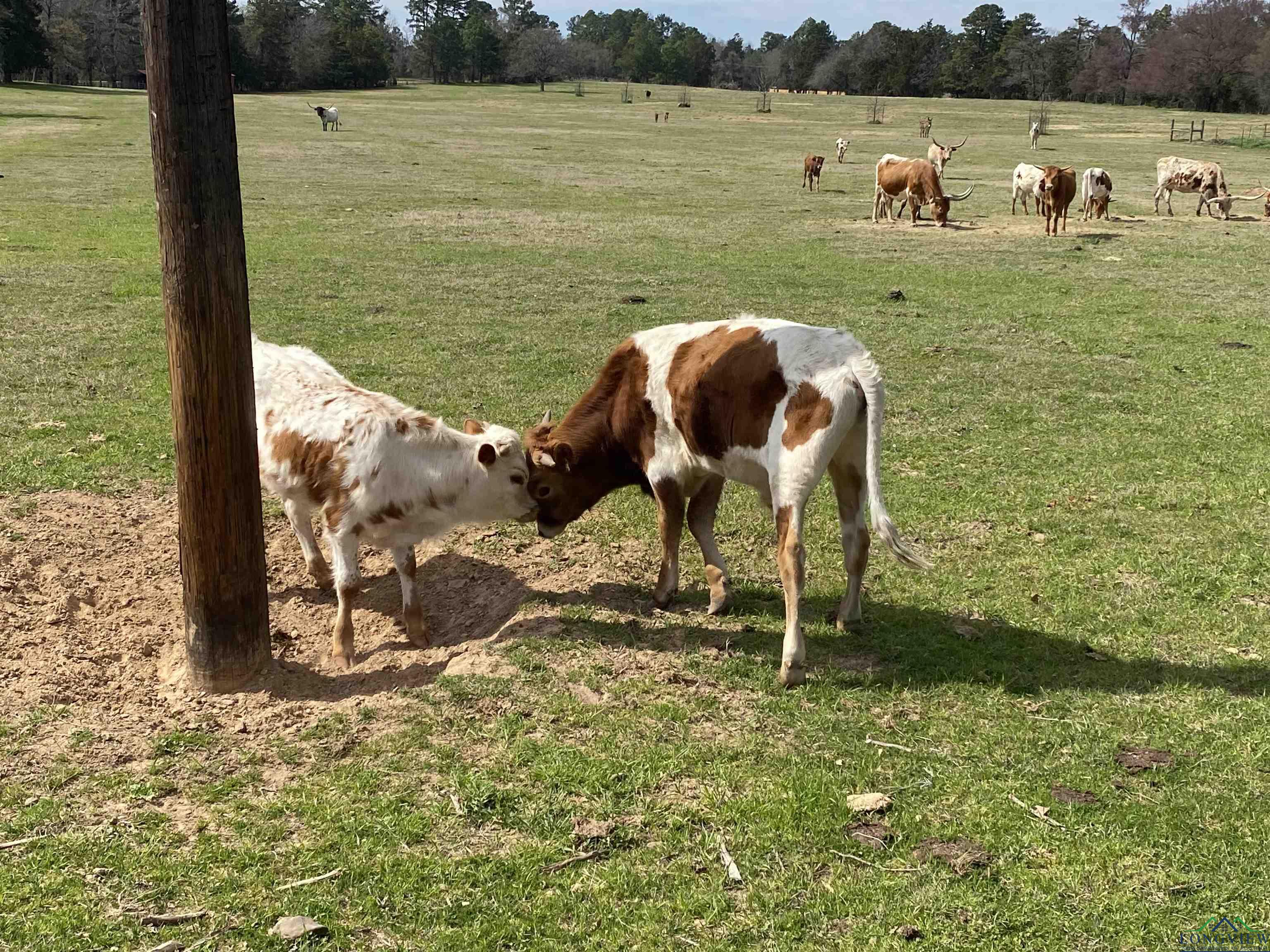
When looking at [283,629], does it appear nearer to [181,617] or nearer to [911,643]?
[181,617]

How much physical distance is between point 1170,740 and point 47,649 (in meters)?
5.82

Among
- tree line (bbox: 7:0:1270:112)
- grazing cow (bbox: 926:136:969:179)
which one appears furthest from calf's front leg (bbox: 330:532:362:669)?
tree line (bbox: 7:0:1270:112)

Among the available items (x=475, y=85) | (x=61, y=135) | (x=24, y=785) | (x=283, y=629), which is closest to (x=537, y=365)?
(x=283, y=629)

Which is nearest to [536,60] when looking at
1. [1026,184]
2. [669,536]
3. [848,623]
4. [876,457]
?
[1026,184]

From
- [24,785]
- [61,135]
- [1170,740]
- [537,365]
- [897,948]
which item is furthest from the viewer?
[61,135]

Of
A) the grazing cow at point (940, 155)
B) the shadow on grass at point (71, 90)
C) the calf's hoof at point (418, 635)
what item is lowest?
the calf's hoof at point (418, 635)

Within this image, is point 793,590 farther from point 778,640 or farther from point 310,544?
point 310,544

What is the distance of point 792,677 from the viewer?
17.7 feet

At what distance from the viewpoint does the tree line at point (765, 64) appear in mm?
86125

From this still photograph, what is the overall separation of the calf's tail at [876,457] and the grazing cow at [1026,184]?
23.1 m

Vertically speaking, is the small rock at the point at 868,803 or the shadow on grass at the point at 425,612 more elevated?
the small rock at the point at 868,803

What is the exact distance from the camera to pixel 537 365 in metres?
11.7

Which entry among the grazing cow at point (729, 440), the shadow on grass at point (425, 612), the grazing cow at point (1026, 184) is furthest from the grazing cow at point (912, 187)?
the shadow on grass at point (425, 612)

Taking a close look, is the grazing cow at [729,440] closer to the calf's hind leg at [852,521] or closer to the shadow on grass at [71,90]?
the calf's hind leg at [852,521]
